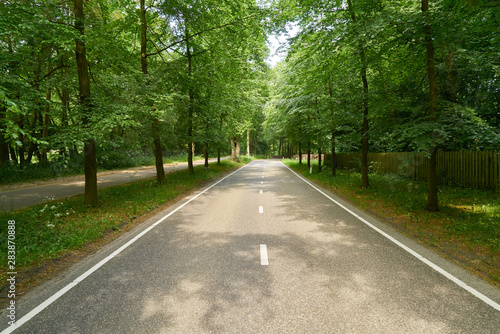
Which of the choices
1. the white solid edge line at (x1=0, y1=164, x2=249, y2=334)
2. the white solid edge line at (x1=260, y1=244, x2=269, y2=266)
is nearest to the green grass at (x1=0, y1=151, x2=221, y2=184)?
the white solid edge line at (x1=0, y1=164, x2=249, y2=334)

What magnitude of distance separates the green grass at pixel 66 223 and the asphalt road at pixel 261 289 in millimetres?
890

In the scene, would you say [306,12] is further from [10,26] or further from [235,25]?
[10,26]

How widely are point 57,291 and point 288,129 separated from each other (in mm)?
24218

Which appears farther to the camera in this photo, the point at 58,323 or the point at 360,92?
the point at 360,92

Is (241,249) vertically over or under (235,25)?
under

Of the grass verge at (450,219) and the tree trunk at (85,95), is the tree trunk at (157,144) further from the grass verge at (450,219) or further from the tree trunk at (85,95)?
the grass verge at (450,219)

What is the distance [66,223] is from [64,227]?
0.43 m

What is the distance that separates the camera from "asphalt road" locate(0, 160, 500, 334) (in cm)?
305

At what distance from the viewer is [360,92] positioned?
10.9 metres

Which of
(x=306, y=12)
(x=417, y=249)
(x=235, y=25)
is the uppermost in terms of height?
(x=235, y=25)

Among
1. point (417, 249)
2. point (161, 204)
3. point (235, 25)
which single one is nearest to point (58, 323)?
point (417, 249)

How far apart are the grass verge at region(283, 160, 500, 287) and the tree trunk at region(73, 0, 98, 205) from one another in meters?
9.72

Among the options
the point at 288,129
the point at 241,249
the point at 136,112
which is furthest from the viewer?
the point at 288,129

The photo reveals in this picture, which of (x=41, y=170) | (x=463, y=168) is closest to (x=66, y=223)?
(x=41, y=170)
